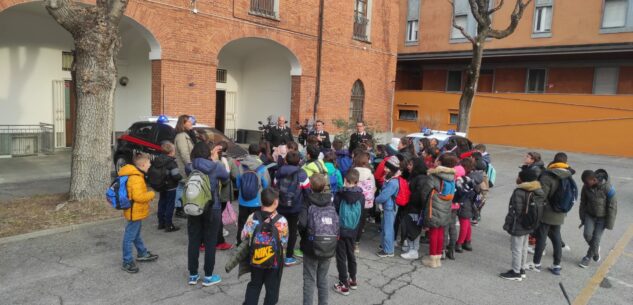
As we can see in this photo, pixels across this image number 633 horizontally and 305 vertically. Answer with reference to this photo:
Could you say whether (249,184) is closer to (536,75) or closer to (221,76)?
(221,76)

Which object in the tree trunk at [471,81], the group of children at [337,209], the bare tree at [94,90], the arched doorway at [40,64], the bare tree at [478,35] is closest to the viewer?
the group of children at [337,209]

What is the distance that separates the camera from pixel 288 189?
5367mm

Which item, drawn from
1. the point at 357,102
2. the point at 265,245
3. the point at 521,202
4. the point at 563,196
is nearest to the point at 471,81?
the point at 357,102

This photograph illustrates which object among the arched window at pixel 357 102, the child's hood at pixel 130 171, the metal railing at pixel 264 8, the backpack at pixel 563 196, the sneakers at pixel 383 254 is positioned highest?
the metal railing at pixel 264 8

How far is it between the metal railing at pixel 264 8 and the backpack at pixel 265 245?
490 inches

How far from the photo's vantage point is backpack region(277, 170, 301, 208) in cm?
534

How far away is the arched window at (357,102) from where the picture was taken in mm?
19906

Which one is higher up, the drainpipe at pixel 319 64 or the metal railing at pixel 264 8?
the metal railing at pixel 264 8

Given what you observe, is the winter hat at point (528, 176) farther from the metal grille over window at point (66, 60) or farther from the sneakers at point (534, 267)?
the metal grille over window at point (66, 60)

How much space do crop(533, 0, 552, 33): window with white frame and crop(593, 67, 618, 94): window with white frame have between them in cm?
349

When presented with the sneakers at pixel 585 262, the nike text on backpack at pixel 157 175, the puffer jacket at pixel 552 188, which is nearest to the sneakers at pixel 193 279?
the nike text on backpack at pixel 157 175

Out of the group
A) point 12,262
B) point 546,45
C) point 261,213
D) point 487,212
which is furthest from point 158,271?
point 546,45

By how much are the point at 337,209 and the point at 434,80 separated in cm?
2635

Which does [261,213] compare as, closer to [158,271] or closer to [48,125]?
[158,271]
